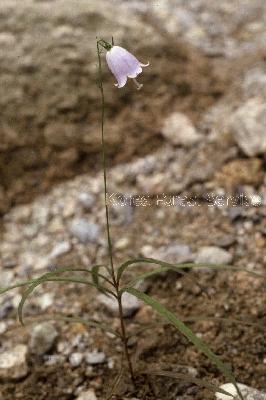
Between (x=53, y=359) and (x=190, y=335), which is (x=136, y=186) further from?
(x=190, y=335)

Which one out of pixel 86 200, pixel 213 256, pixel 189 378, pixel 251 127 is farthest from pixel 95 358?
pixel 251 127

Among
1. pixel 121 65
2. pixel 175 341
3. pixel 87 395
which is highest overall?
pixel 121 65

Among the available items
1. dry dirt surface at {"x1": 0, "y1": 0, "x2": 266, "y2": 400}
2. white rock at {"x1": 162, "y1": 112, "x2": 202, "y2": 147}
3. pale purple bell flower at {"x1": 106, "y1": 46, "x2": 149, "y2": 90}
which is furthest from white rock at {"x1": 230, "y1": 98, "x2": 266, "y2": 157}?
pale purple bell flower at {"x1": 106, "y1": 46, "x2": 149, "y2": 90}

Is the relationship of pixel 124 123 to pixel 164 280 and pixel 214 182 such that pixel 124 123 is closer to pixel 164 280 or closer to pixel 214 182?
pixel 214 182

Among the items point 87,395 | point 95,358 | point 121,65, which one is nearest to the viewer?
point 121,65

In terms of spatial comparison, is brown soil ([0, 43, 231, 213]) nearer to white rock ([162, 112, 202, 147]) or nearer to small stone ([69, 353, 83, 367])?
white rock ([162, 112, 202, 147])
